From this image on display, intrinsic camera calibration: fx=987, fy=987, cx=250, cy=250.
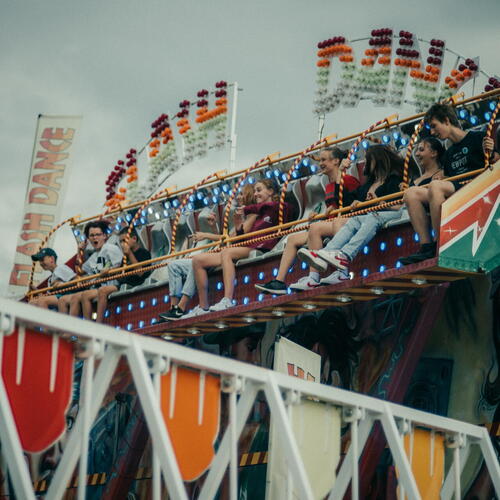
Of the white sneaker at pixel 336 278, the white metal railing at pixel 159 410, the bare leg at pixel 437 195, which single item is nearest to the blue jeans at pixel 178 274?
the white sneaker at pixel 336 278

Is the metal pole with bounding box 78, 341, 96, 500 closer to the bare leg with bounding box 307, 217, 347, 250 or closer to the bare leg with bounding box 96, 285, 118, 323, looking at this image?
the bare leg with bounding box 307, 217, 347, 250

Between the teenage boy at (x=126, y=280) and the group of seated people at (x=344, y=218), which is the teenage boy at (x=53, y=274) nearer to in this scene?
the teenage boy at (x=126, y=280)

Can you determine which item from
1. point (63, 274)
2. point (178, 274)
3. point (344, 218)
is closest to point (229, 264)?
point (178, 274)

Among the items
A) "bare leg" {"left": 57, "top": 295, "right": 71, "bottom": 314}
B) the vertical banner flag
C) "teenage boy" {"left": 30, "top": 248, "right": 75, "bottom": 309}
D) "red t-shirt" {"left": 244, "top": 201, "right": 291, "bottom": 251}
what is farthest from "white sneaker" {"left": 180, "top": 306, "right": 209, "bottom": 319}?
the vertical banner flag

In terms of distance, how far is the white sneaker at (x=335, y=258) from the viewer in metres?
10.2

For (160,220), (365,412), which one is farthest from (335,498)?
(160,220)

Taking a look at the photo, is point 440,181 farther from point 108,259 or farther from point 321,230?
point 108,259

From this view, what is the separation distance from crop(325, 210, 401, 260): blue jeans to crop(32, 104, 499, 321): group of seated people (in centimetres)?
1

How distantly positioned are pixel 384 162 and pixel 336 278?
1634mm

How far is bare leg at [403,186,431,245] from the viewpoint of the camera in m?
9.70

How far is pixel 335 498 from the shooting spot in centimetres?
630

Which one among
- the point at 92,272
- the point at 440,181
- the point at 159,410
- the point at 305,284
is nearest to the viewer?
the point at 159,410

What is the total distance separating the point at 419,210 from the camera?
977 centimetres

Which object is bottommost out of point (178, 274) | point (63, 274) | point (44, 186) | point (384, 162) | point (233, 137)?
point (178, 274)
